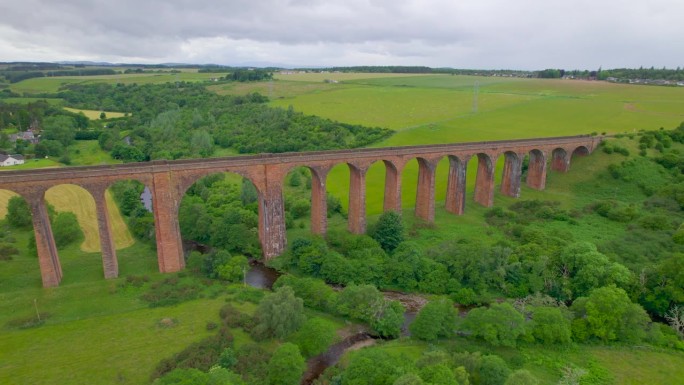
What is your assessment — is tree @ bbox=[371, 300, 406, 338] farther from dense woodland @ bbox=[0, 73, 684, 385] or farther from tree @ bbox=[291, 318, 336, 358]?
tree @ bbox=[291, 318, 336, 358]

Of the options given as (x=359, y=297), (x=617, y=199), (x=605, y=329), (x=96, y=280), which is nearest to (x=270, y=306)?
(x=359, y=297)

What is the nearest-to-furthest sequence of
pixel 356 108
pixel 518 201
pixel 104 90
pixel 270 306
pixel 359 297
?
pixel 270 306 < pixel 359 297 < pixel 518 201 < pixel 356 108 < pixel 104 90

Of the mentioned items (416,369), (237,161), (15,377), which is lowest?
(15,377)

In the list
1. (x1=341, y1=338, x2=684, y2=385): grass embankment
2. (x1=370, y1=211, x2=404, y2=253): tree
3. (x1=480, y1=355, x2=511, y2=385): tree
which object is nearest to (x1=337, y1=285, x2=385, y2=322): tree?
(x1=341, y1=338, x2=684, y2=385): grass embankment

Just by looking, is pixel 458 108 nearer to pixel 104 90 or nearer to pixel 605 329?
pixel 605 329

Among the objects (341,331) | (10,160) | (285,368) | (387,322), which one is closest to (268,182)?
(341,331)

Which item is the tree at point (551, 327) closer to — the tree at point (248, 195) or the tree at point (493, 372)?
the tree at point (493, 372)

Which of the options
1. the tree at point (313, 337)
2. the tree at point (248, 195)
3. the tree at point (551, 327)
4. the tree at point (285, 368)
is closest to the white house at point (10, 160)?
the tree at point (248, 195)
